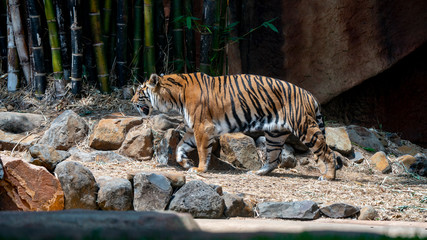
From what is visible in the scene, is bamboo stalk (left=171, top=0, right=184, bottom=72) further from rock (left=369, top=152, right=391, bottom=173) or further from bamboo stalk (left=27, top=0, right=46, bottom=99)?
rock (left=369, top=152, right=391, bottom=173)

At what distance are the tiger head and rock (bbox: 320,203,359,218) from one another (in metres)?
2.86

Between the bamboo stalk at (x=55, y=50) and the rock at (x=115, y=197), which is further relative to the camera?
the bamboo stalk at (x=55, y=50)

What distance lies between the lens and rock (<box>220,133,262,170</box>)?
22.5 ft

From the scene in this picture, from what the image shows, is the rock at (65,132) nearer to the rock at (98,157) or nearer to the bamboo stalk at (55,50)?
the rock at (98,157)

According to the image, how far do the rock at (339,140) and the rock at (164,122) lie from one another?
211 cm

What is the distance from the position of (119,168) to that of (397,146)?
15.3 feet

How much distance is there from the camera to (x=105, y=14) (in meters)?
7.86

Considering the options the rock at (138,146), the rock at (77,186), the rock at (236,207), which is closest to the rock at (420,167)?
the rock at (236,207)

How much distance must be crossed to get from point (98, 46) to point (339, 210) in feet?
14.6

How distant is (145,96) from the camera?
6.95 meters

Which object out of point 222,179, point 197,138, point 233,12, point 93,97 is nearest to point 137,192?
point 222,179

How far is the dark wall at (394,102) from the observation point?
29.8ft

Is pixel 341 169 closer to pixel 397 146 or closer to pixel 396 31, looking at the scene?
pixel 397 146

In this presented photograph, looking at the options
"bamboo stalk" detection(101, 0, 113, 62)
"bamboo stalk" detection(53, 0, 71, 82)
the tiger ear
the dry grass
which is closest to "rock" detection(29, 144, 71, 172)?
the dry grass
